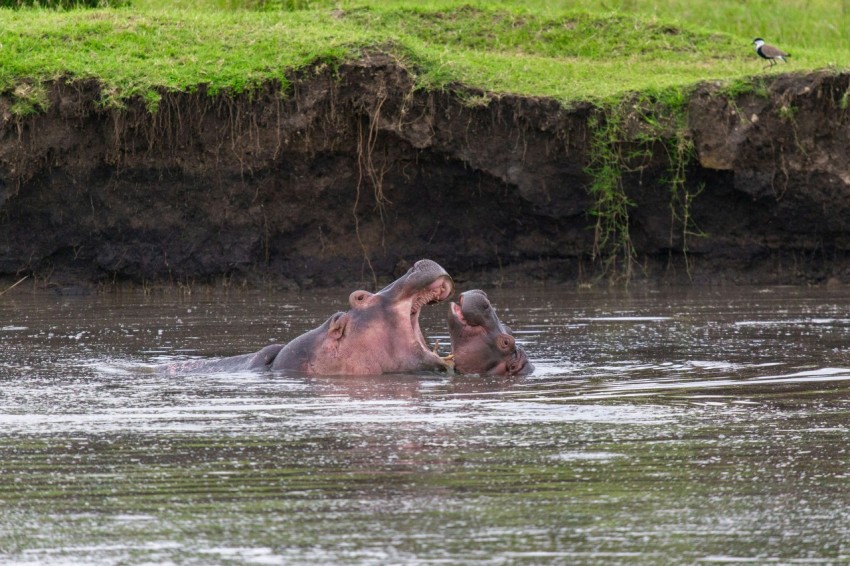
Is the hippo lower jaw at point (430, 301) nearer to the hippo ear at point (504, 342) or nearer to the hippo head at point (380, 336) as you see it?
the hippo head at point (380, 336)

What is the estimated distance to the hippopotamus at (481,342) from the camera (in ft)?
24.3

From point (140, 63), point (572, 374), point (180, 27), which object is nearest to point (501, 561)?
point (572, 374)

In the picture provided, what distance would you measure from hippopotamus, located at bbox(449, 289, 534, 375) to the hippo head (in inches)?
5.6

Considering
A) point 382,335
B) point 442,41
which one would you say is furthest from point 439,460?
point 442,41

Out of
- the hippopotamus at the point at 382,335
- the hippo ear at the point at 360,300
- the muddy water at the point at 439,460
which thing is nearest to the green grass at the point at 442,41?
the muddy water at the point at 439,460

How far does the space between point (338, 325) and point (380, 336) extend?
228 millimetres

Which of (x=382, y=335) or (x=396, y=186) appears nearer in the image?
(x=382, y=335)

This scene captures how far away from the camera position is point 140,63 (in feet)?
49.4

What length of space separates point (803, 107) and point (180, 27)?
6.87 metres

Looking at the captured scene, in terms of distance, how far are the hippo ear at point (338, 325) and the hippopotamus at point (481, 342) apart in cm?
56

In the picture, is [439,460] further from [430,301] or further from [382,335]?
[382,335]

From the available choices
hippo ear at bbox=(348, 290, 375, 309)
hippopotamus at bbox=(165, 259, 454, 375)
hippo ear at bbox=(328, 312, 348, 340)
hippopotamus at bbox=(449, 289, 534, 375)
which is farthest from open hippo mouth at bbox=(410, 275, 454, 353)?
hippo ear at bbox=(328, 312, 348, 340)

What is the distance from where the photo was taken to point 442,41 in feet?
58.9

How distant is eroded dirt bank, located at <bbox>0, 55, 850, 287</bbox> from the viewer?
15.0 m
